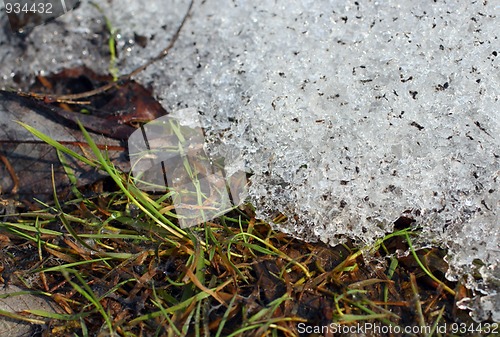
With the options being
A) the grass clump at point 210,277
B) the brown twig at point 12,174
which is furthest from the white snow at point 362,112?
the brown twig at point 12,174

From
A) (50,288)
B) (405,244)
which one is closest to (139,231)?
(50,288)

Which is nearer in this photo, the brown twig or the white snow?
the white snow

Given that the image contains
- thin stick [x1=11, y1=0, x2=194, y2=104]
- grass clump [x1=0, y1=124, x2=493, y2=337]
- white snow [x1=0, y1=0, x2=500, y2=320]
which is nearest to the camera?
grass clump [x1=0, y1=124, x2=493, y2=337]

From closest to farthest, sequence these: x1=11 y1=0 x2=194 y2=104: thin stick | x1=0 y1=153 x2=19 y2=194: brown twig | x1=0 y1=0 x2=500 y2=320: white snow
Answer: x1=0 y1=0 x2=500 y2=320: white snow → x1=0 y1=153 x2=19 y2=194: brown twig → x1=11 y1=0 x2=194 y2=104: thin stick

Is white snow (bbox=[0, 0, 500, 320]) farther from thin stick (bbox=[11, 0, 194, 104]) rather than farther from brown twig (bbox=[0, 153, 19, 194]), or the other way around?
brown twig (bbox=[0, 153, 19, 194])

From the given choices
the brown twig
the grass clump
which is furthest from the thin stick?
the grass clump

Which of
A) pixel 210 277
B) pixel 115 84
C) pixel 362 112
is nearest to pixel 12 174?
pixel 115 84

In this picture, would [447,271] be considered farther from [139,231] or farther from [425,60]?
[139,231]

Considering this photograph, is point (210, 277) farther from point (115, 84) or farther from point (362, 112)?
point (115, 84)

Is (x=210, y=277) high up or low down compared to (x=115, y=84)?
down
